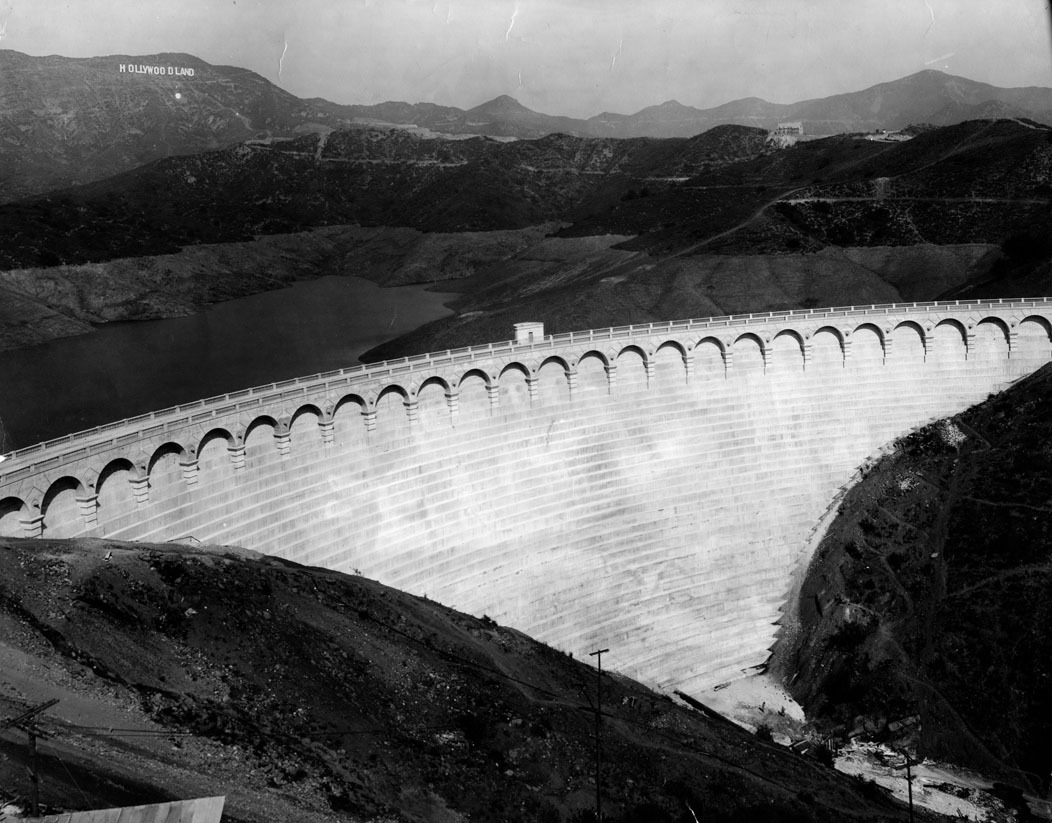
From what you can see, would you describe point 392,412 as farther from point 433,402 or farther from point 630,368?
point 630,368

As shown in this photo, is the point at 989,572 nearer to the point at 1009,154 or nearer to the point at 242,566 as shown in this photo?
the point at 242,566

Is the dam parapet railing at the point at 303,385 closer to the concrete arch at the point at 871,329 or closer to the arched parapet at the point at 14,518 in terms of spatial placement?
the concrete arch at the point at 871,329

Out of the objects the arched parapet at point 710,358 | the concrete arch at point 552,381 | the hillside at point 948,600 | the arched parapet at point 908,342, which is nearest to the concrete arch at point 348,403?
the concrete arch at point 552,381

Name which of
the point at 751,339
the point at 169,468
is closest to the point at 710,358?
the point at 751,339

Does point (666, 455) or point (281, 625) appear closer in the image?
point (281, 625)

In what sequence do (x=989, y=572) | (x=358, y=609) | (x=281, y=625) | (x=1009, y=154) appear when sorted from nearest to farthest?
(x=281, y=625) < (x=358, y=609) < (x=989, y=572) < (x=1009, y=154)

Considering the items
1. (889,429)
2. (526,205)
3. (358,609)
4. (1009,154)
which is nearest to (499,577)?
(358,609)
